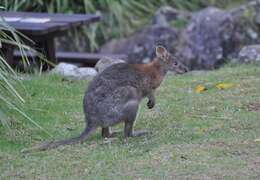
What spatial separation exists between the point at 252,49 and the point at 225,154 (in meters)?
4.84

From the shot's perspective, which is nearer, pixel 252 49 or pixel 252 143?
pixel 252 143

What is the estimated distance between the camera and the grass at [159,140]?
6.33 m

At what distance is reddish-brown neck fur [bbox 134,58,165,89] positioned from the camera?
7793 millimetres

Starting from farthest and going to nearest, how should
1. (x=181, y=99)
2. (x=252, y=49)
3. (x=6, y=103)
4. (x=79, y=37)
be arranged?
(x=79, y=37), (x=252, y=49), (x=181, y=99), (x=6, y=103)

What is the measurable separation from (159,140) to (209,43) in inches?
242

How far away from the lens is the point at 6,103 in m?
7.43

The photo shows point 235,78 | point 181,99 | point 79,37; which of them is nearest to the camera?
point 181,99

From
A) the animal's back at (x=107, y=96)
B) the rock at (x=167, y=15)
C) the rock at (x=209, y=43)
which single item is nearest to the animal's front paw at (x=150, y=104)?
the animal's back at (x=107, y=96)

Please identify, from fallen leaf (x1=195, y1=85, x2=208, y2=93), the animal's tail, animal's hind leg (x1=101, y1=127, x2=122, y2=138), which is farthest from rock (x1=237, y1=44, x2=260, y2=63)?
the animal's tail

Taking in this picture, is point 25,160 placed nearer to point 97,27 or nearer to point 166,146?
point 166,146

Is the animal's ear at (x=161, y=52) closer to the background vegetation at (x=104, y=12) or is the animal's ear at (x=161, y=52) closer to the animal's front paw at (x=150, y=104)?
the animal's front paw at (x=150, y=104)

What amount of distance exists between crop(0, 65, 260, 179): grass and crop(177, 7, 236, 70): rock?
3.17m

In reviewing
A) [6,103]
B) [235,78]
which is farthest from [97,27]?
[6,103]

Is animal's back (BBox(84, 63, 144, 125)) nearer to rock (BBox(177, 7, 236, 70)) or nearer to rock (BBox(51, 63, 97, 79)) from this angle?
rock (BBox(51, 63, 97, 79))
